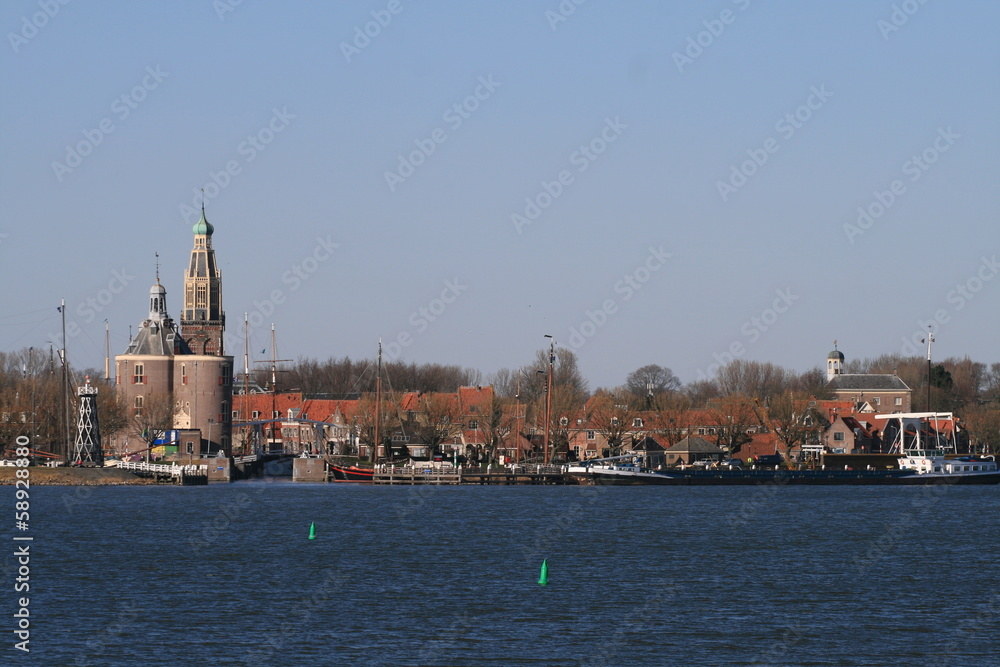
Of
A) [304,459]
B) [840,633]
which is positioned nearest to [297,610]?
[840,633]

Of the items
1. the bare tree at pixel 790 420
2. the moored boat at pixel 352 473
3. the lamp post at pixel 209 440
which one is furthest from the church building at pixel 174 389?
the bare tree at pixel 790 420

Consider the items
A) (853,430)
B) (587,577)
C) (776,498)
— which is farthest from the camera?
(853,430)

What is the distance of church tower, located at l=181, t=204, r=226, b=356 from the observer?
175 m

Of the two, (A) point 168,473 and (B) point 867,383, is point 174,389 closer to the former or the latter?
(A) point 168,473

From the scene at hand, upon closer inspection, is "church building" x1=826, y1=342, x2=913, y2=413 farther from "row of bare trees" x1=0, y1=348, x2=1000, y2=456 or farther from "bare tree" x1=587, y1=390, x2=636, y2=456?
"bare tree" x1=587, y1=390, x2=636, y2=456

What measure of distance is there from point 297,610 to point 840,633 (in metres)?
13.5

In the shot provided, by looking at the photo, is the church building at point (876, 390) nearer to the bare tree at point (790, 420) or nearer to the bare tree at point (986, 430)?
the bare tree at point (986, 430)

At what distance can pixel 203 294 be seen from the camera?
574ft

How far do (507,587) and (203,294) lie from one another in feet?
460

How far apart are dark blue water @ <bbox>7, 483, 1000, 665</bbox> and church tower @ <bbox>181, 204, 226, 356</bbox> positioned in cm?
10446

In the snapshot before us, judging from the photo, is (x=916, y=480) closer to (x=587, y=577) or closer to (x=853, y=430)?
(x=853, y=430)

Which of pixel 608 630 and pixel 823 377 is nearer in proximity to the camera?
pixel 608 630

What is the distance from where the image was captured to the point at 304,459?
107 metres

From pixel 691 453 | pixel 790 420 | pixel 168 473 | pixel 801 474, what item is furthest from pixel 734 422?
pixel 168 473
